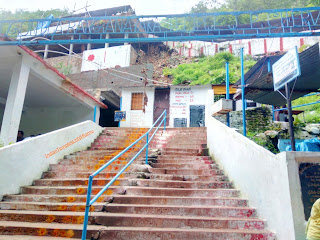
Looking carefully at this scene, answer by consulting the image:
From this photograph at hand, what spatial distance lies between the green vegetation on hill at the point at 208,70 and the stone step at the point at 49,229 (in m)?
13.9

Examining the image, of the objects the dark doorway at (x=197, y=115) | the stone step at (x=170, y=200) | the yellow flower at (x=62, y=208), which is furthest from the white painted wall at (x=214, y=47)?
the yellow flower at (x=62, y=208)

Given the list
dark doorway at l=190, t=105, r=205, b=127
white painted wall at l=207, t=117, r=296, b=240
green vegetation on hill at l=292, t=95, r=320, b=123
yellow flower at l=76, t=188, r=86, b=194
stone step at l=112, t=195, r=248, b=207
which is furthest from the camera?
green vegetation on hill at l=292, t=95, r=320, b=123

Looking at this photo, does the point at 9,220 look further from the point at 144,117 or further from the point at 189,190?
the point at 144,117

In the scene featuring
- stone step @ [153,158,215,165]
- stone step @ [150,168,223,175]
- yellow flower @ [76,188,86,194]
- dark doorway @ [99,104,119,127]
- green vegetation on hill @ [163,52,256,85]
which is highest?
green vegetation on hill @ [163,52,256,85]

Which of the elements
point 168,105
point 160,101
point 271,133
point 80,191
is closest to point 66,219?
point 80,191

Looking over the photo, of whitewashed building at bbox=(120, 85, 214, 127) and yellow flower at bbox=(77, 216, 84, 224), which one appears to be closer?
yellow flower at bbox=(77, 216, 84, 224)

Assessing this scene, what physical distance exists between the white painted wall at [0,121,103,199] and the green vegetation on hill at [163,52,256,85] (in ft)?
37.3

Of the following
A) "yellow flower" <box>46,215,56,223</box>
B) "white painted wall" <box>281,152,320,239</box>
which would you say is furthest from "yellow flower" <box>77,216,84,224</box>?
"white painted wall" <box>281,152,320,239</box>

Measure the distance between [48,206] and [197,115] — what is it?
391 inches

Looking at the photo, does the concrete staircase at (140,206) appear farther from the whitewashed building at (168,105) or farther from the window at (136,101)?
the window at (136,101)

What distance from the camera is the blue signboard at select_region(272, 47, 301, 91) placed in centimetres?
340

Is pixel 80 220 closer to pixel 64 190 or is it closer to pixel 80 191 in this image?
pixel 80 191

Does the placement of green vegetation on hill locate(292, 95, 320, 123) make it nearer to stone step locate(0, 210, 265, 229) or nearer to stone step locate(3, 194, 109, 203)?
stone step locate(0, 210, 265, 229)

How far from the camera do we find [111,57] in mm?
18922
